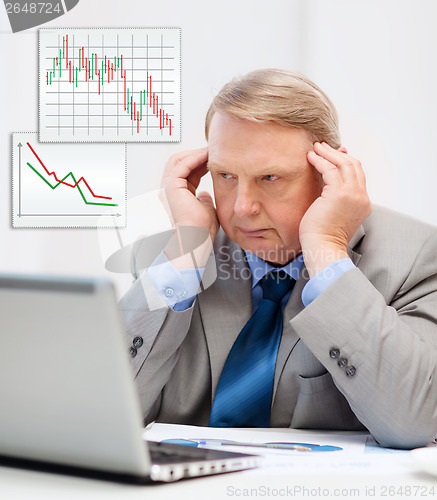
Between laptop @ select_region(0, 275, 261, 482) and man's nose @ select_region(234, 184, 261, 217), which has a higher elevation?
man's nose @ select_region(234, 184, 261, 217)

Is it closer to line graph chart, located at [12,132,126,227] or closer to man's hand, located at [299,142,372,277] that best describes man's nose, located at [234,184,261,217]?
man's hand, located at [299,142,372,277]

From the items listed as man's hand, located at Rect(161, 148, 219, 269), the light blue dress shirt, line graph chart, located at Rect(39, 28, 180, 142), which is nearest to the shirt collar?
the light blue dress shirt

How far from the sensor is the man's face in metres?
1.35

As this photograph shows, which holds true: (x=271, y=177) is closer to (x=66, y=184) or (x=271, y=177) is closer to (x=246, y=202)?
(x=246, y=202)

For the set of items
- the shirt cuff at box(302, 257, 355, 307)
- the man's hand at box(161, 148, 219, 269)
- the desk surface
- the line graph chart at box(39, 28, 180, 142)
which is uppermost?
the line graph chart at box(39, 28, 180, 142)

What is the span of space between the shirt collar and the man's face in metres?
0.02

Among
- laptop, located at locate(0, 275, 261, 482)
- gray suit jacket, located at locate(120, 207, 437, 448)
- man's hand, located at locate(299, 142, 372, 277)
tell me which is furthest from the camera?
man's hand, located at locate(299, 142, 372, 277)

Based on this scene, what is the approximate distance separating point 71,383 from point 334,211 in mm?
774

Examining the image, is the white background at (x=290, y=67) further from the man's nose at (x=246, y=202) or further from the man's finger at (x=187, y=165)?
the man's nose at (x=246, y=202)

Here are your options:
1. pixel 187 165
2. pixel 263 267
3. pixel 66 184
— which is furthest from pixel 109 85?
pixel 263 267

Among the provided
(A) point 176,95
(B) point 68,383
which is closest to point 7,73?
(A) point 176,95

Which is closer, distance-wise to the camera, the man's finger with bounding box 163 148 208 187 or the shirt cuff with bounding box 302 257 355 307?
the shirt cuff with bounding box 302 257 355 307

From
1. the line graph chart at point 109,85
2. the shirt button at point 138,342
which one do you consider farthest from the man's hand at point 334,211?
the line graph chart at point 109,85

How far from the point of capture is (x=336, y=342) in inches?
43.9
